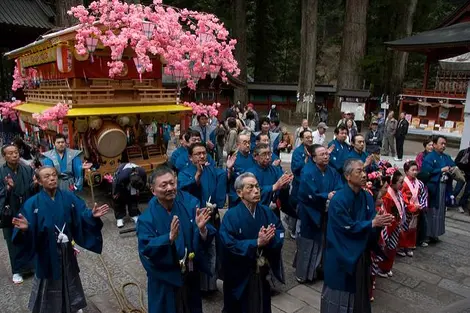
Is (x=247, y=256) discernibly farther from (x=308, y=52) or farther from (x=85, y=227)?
(x=308, y=52)

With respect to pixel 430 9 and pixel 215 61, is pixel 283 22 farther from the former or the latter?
pixel 215 61

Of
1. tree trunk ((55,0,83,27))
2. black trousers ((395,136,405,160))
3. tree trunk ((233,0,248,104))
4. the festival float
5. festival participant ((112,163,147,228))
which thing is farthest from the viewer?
tree trunk ((233,0,248,104))

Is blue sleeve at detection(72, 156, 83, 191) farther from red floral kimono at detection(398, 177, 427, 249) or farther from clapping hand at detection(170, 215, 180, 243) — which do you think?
red floral kimono at detection(398, 177, 427, 249)

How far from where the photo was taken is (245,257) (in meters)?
3.62

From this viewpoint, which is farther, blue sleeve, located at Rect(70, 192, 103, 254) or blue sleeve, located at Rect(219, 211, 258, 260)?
blue sleeve, located at Rect(70, 192, 103, 254)

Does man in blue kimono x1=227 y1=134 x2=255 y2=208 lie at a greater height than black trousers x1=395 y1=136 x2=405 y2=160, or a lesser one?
greater

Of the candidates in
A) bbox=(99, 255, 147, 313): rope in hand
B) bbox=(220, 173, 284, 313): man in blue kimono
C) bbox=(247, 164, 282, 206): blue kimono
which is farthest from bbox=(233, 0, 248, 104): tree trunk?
bbox=(220, 173, 284, 313): man in blue kimono

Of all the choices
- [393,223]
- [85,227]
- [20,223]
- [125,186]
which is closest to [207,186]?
[85,227]

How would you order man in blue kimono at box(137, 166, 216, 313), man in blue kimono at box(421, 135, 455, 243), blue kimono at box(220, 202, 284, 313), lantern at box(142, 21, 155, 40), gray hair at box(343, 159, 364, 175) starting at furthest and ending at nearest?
lantern at box(142, 21, 155, 40) < man in blue kimono at box(421, 135, 455, 243) < gray hair at box(343, 159, 364, 175) < blue kimono at box(220, 202, 284, 313) < man in blue kimono at box(137, 166, 216, 313)

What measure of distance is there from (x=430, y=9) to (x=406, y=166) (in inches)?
1087

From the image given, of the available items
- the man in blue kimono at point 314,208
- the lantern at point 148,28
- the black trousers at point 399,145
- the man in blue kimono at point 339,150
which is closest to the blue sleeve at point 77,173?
the lantern at point 148,28

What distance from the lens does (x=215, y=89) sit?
23328 millimetres

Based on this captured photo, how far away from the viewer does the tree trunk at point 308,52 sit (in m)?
23.4

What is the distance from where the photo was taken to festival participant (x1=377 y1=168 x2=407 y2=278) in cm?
538
